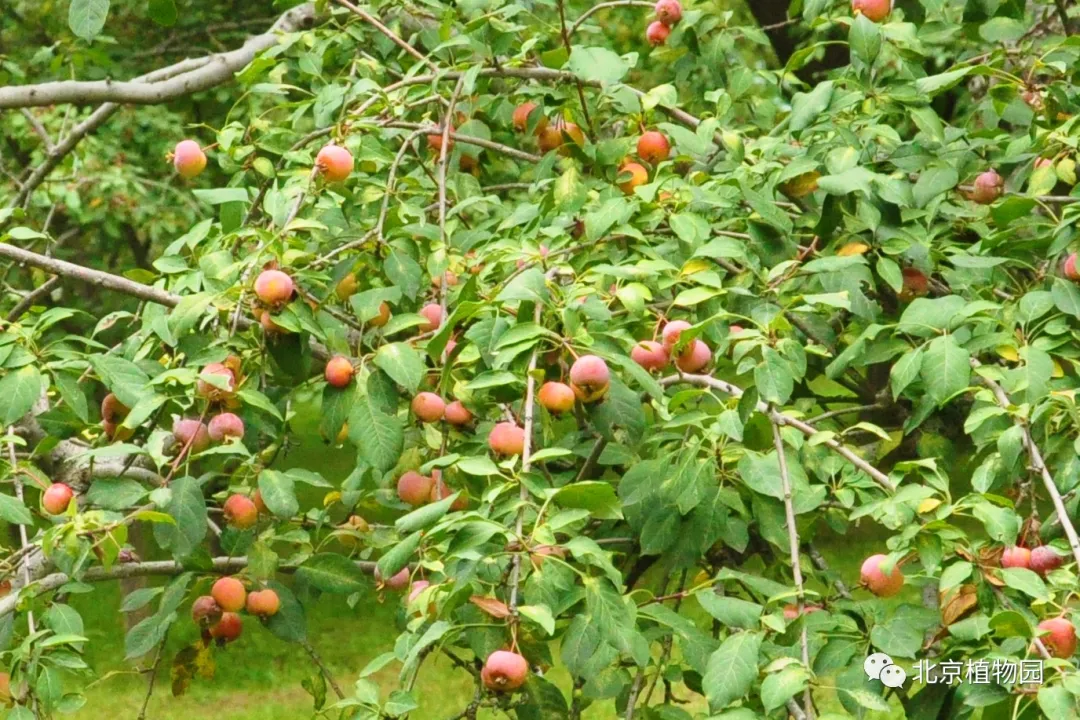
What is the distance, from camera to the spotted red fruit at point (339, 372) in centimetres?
202

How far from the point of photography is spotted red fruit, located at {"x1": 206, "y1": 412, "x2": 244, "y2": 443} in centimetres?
192

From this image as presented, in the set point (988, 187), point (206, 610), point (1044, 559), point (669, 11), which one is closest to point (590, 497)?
point (1044, 559)

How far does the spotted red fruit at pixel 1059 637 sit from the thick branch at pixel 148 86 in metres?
2.17

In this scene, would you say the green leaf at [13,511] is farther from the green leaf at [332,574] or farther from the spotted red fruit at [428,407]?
the spotted red fruit at [428,407]

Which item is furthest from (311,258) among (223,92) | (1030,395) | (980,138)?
(223,92)

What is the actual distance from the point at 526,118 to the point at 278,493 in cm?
107

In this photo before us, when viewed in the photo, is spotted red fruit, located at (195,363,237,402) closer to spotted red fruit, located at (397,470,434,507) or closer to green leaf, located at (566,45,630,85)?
spotted red fruit, located at (397,470,434,507)

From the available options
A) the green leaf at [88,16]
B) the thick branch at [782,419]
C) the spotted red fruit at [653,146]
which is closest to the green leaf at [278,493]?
the thick branch at [782,419]

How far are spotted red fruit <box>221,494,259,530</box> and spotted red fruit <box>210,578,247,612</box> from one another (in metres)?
0.10

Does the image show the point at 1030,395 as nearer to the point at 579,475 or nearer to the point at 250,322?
the point at 579,475

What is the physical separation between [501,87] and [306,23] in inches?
23.8

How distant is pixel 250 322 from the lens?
6.86 feet

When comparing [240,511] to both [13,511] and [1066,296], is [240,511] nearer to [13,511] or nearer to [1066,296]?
[13,511]

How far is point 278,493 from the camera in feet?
6.76
